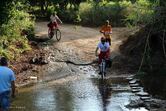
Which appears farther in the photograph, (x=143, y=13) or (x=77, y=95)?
(x=143, y=13)

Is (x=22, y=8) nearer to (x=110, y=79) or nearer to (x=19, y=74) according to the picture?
(x=19, y=74)

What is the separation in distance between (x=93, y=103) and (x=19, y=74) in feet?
21.6

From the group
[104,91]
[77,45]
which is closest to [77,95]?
[104,91]

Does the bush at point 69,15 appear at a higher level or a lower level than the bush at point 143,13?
lower

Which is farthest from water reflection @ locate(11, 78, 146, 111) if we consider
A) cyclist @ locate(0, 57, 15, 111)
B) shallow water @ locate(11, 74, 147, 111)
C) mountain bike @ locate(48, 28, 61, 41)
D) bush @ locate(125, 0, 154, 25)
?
mountain bike @ locate(48, 28, 61, 41)

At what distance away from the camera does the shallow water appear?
15688 millimetres

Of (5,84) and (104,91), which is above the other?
(5,84)

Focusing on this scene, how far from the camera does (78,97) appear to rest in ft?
57.5

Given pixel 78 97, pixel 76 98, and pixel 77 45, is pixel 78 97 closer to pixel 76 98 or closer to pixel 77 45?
pixel 76 98

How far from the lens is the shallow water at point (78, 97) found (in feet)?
51.5

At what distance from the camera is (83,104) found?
53.2 ft

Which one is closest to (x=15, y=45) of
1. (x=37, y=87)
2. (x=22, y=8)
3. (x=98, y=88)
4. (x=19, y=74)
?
(x=22, y=8)

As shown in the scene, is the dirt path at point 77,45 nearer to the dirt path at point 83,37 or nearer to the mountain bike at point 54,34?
the dirt path at point 83,37

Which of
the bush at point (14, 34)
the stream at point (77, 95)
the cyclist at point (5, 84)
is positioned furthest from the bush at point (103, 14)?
the cyclist at point (5, 84)
